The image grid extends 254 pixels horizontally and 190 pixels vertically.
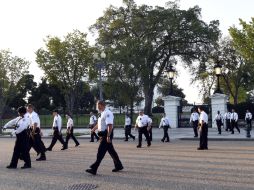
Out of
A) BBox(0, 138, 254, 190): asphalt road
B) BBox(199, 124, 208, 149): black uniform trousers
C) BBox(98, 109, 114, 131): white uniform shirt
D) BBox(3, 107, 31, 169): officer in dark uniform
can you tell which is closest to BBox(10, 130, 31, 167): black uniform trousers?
BBox(3, 107, 31, 169): officer in dark uniform

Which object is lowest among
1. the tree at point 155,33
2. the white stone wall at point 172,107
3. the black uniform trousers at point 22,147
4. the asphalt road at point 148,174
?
the asphalt road at point 148,174

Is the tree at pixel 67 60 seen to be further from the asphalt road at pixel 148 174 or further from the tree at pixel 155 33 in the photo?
the asphalt road at pixel 148 174

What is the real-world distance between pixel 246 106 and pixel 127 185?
98.1ft

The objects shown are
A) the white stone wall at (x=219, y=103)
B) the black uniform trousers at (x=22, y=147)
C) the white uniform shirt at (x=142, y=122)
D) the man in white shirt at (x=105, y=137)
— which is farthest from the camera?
the white stone wall at (x=219, y=103)

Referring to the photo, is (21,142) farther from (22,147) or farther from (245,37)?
(245,37)

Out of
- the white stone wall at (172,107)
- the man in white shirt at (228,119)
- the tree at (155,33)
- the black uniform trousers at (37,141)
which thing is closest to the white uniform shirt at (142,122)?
the black uniform trousers at (37,141)

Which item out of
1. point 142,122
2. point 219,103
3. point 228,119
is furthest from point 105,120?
point 219,103

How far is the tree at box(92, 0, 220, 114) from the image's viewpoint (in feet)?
149

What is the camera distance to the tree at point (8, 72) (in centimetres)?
4175

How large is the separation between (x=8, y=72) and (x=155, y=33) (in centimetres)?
1508

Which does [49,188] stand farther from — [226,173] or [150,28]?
[150,28]

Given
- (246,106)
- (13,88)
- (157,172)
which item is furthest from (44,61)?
(157,172)

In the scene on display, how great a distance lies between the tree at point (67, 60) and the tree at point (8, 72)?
4048mm

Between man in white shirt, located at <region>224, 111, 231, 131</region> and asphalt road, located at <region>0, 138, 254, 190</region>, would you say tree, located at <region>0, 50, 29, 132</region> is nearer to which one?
man in white shirt, located at <region>224, 111, 231, 131</region>
